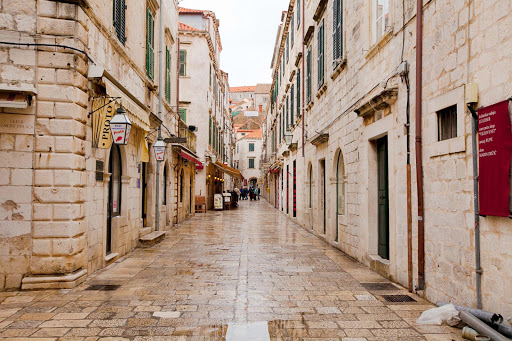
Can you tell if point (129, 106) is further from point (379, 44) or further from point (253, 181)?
point (253, 181)

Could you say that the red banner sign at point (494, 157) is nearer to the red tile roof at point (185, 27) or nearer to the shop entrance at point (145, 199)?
the shop entrance at point (145, 199)

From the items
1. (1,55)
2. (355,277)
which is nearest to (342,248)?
(355,277)

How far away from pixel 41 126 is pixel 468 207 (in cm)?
598

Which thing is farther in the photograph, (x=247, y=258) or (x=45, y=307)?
(x=247, y=258)

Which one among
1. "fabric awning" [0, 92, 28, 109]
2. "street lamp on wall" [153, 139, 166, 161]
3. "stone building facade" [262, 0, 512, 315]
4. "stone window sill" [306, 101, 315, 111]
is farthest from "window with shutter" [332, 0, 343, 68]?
"fabric awning" [0, 92, 28, 109]

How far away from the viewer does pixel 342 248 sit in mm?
9891

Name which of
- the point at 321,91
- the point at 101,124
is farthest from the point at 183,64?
the point at 101,124

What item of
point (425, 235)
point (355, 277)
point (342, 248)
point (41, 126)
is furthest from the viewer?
point (342, 248)

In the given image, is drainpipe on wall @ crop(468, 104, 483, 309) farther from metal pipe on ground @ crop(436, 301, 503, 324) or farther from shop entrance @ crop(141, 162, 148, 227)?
shop entrance @ crop(141, 162, 148, 227)

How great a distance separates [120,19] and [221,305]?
21.3 ft

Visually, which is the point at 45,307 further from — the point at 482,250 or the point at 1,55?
the point at 482,250

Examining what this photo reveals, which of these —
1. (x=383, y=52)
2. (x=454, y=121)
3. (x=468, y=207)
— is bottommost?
(x=468, y=207)

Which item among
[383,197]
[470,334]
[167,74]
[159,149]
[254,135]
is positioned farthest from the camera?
[254,135]

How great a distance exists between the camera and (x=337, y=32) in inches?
411
